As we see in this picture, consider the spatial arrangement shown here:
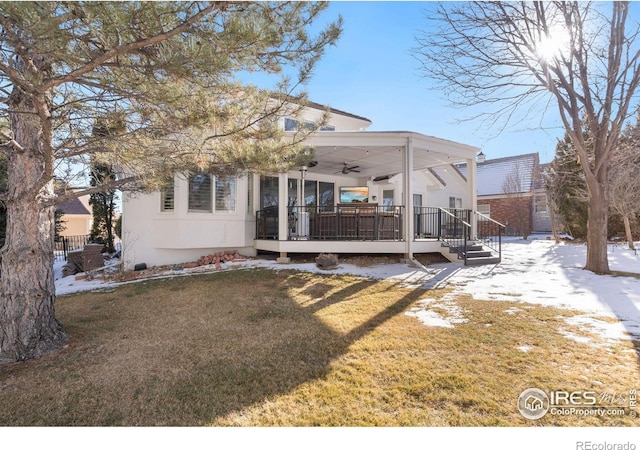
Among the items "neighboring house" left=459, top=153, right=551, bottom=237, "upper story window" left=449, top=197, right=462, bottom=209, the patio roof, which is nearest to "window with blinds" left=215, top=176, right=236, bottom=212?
the patio roof

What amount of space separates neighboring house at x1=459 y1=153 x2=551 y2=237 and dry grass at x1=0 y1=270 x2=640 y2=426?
59.1 feet

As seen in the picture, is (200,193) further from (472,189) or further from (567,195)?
(567,195)

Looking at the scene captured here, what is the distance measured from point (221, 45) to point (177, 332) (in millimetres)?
3470

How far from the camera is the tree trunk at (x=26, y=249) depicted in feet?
10.9

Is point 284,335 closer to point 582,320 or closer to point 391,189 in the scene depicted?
point 582,320

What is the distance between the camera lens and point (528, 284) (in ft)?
20.4

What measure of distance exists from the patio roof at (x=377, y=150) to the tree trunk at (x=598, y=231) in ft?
10.8

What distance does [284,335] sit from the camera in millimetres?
3824

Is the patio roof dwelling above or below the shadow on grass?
above

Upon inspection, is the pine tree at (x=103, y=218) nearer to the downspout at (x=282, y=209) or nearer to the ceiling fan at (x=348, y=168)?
the downspout at (x=282, y=209)

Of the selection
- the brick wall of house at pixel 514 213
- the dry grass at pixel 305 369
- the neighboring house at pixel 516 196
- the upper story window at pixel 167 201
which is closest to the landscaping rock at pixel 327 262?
the dry grass at pixel 305 369

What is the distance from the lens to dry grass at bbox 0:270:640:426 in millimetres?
2301

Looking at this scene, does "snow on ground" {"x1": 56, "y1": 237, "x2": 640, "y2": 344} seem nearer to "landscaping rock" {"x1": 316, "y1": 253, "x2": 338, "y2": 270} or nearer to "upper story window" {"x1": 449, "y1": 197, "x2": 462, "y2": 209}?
"landscaping rock" {"x1": 316, "y1": 253, "x2": 338, "y2": 270}
